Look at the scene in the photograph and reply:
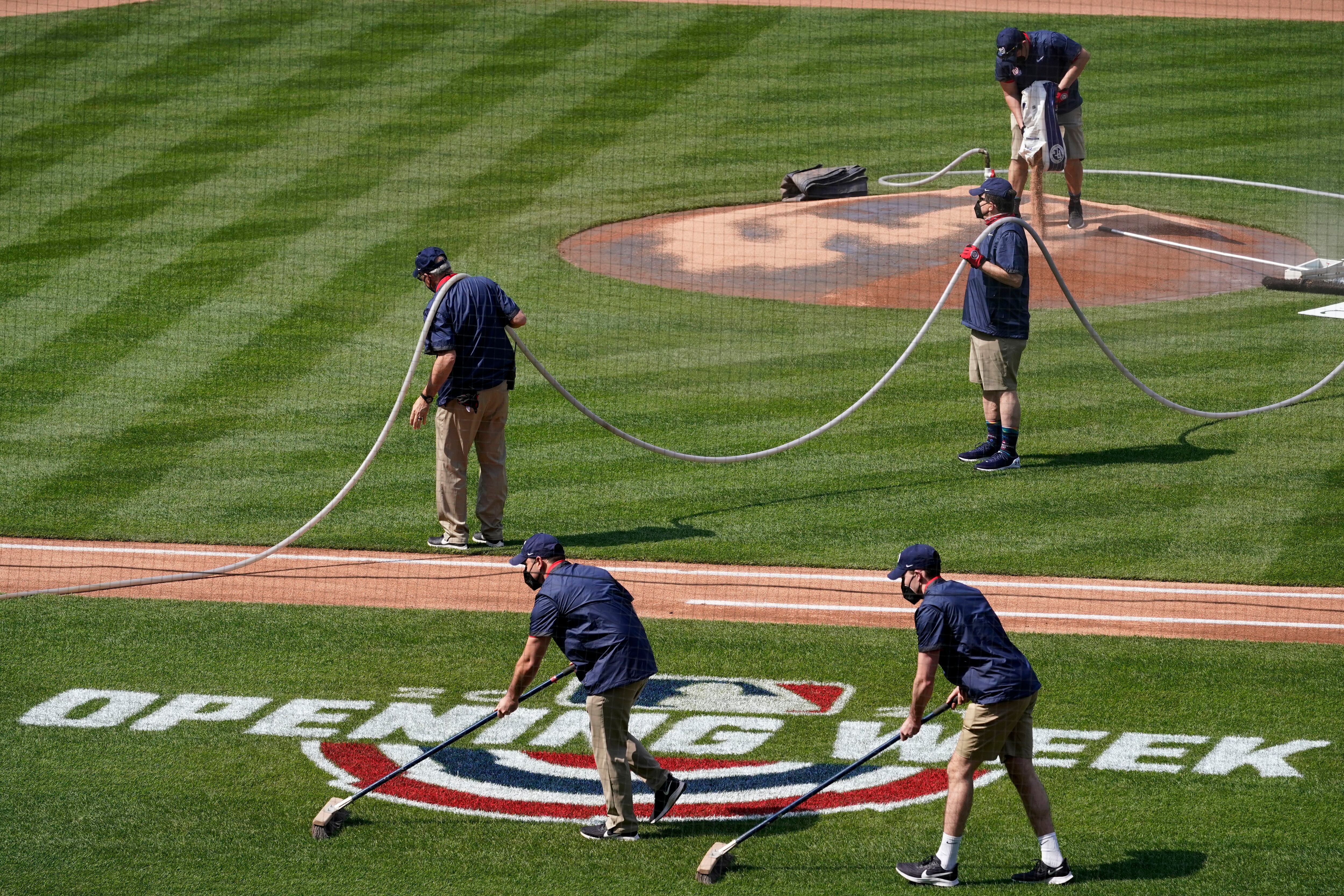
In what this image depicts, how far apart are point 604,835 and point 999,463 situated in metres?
6.13

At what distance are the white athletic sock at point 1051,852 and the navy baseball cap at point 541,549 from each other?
2541 millimetres

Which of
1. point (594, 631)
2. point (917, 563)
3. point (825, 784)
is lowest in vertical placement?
point (825, 784)

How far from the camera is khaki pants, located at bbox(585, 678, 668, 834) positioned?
784 cm

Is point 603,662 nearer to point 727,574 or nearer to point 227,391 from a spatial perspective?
point 727,574

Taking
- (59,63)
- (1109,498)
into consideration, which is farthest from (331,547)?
(59,63)

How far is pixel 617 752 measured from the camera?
25.9 ft

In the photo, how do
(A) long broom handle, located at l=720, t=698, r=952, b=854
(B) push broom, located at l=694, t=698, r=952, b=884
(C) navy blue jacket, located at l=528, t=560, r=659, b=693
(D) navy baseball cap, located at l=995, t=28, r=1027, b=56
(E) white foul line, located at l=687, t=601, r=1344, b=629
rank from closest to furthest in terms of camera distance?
(B) push broom, located at l=694, t=698, r=952, b=884
(A) long broom handle, located at l=720, t=698, r=952, b=854
(C) navy blue jacket, located at l=528, t=560, r=659, b=693
(E) white foul line, located at l=687, t=601, r=1344, b=629
(D) navy baseball cap, located at l=995, t=28, r=1027, b=56

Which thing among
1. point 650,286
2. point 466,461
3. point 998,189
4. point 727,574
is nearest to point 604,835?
point 727,574

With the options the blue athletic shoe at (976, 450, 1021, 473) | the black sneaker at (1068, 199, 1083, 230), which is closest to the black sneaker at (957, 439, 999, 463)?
the blue athletic shoe at (976, 450, 1021, 473)

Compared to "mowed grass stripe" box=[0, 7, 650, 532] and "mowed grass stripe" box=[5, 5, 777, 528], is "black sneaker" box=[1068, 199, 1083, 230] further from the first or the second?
"mowed grass stripe" box=[0, 7, 650, 532]

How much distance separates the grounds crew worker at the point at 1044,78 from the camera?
53.8 feet

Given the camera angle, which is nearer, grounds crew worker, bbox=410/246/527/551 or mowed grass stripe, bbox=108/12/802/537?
grounds crew worker, bbox=410/246/527/551

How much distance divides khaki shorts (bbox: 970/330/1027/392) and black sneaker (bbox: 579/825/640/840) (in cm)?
602

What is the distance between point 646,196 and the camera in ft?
68.9
